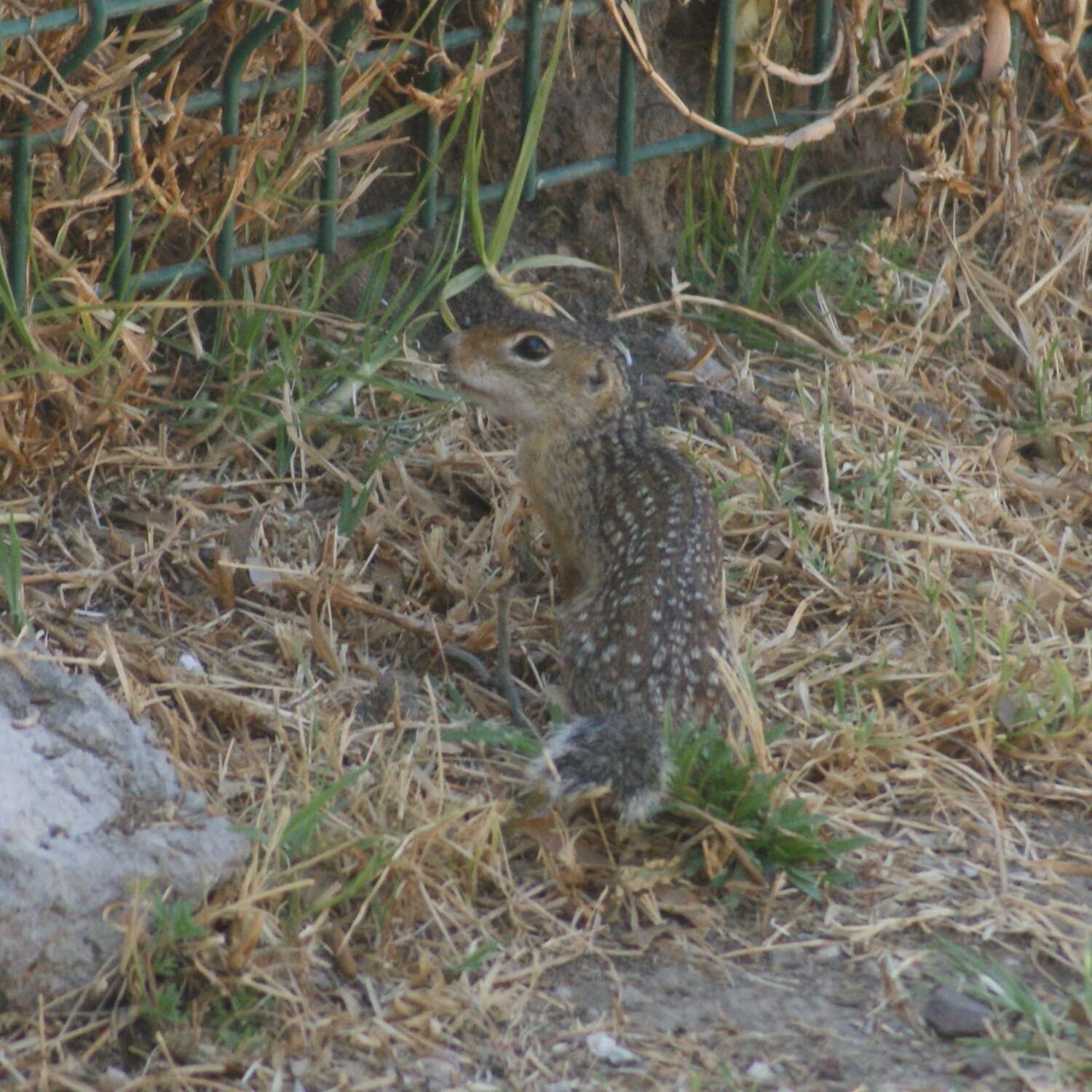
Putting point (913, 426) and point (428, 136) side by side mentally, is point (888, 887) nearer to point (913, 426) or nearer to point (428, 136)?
point (913, 426)

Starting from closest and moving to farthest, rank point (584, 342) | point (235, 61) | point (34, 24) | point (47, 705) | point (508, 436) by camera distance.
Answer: point (47, 705) → point (34, 24) → point (235, 61) → point (584, 342) → point (508, 436)

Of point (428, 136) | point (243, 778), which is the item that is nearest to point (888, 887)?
point (243, 778)

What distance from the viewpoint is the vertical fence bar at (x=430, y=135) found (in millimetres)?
4930

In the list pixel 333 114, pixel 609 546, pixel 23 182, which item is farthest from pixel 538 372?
pixel 23 182

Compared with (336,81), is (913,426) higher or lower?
lower

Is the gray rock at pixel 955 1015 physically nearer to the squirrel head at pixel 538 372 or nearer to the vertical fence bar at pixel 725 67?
the squirrel head at pixel 538 372

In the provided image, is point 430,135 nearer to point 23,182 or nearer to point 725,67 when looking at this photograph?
point 725,67

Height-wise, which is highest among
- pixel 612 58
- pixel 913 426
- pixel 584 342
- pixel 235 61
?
pixel 235 61

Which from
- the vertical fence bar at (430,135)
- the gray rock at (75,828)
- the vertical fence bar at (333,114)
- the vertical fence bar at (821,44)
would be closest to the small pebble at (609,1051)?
the gray rock at (75,828)

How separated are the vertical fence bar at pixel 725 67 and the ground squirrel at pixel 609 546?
0.88 meters

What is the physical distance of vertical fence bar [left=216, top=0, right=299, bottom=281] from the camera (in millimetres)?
4484

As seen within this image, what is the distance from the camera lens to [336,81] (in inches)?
187

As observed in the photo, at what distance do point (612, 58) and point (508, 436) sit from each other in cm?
125

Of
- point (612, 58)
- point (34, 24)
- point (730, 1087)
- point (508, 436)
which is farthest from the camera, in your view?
point (612, 58)
